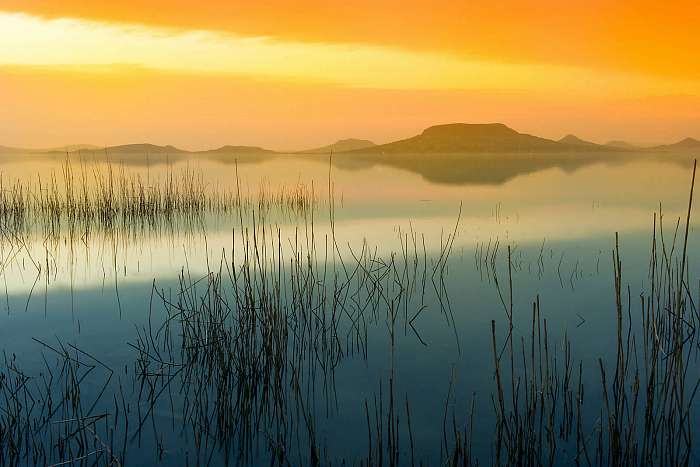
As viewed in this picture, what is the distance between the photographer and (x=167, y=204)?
10.3m

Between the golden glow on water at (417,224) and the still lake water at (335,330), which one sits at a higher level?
the golden glow on water at (417,224)

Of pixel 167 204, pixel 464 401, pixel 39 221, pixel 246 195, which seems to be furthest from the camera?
pixel 246 195

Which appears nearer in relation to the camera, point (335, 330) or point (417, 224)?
point (335, 330)

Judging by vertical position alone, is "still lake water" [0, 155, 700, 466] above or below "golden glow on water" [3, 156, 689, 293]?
below

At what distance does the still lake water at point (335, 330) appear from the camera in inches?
108

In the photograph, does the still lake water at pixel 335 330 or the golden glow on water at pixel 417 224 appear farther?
the golden glow on water at pixel 417 224

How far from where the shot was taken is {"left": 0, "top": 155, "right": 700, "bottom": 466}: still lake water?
2732 mm

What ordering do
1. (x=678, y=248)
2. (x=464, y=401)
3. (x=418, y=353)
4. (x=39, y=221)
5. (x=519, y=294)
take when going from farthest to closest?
(x=39, y=221), (x=678, y=248), (x=519, y=294), (x=418, y=353), (x=464, y=401)

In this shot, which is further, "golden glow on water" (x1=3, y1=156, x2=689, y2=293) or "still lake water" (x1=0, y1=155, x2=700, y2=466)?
"golden glow on water" (x1=3, y1=156, x2=689, y2=293)

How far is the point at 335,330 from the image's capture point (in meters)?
3.81

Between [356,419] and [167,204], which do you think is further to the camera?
[167,204]

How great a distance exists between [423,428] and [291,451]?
0.60 metres

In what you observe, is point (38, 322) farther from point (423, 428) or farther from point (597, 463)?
point (597, 463)

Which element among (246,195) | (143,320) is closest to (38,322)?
(143,320)
